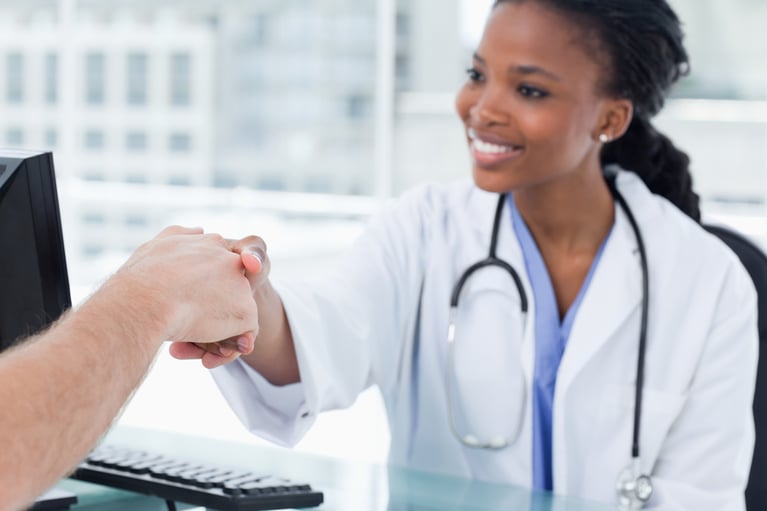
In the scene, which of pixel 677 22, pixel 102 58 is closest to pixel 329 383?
pixel 677 22

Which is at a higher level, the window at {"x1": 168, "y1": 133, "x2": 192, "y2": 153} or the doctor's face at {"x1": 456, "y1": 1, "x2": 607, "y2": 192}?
the doctor's face at {"x1": 456, "y1": 1, "x2": 607, "y2": 192}

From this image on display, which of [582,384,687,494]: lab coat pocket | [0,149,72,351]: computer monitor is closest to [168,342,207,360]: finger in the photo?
[0,149,72,351]: computer monitor

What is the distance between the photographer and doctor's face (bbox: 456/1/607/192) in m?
1.53

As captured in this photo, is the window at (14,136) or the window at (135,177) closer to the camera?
the window at (14,136)

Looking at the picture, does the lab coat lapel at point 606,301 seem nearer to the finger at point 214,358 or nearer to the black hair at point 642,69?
the black hair at point 642,69

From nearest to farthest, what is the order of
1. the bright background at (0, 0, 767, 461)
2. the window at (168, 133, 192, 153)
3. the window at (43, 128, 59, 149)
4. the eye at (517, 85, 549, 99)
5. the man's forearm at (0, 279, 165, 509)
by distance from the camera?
the man's forearm at (0, 279, 165, 509), the eye at (517, 85, 549, 99), the bright background at (0, 0, 767, 461), the window at (43, 128, 59, 149), the window at (168, 133, 192, 153)

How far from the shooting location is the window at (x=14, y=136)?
8055 mm

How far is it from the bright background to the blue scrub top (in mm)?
2520

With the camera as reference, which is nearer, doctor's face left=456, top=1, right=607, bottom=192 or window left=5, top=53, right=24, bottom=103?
doctor's face left=456, top=1, right=607, bottom=192

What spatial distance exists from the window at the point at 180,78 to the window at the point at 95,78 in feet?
1.85

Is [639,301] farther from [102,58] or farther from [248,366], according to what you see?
[102,58]

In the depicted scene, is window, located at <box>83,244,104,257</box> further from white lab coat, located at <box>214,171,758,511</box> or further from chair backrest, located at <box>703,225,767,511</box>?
chair backrest, located at <box>703,225,767,511</box>

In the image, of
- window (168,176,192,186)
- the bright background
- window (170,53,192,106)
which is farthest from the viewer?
window (168,176,192,186)

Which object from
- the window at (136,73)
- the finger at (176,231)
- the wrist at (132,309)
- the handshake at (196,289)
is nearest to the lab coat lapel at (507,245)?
the handshake at (196,289)
